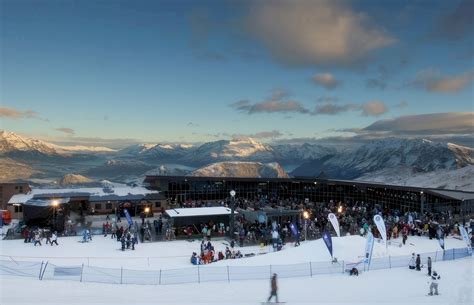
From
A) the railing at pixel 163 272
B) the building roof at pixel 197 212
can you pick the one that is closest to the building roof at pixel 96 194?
the building roof at pixel 197 212

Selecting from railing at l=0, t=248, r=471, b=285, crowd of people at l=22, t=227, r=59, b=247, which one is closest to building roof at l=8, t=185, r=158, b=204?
crowd of people at l=22, t=227, r=59, b=247

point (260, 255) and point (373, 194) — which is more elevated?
point (373, 194)

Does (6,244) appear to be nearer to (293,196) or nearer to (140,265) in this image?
A: (140,265)

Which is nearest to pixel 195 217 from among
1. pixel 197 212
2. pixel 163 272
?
pixel 197 212

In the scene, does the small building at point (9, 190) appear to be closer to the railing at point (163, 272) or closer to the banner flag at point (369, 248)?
the railing at point (163, 272)

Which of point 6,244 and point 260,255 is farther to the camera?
point 6,244

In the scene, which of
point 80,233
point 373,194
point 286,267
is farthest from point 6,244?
point 373,194

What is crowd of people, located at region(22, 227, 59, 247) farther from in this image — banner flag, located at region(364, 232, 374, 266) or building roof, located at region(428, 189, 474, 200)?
building roof, located at region(428, 189, 474, 200)

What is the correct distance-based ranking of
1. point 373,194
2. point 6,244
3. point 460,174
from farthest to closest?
point 460,174
point 373,194
point 6,244

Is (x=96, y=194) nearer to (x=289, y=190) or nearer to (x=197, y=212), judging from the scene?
(x=197, y=212)
